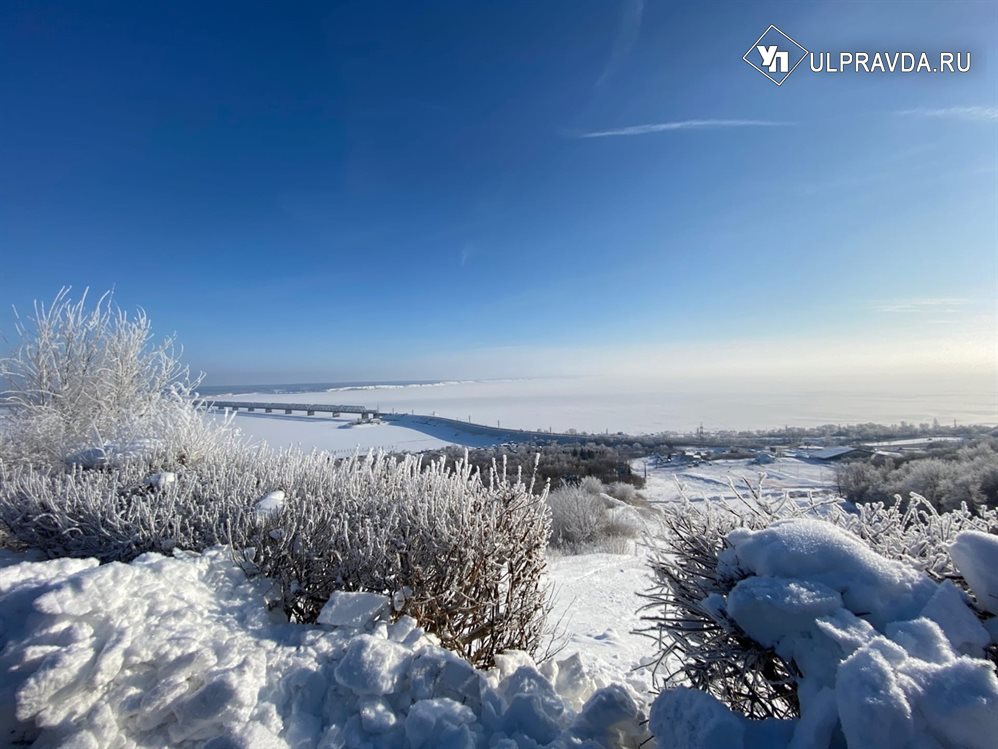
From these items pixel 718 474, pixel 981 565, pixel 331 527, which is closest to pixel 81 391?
pixel 331 527

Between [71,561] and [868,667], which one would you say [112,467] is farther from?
[868,667]

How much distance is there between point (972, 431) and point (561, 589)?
87.8ft

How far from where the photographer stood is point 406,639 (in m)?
2.40

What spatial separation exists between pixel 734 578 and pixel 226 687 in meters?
2.22

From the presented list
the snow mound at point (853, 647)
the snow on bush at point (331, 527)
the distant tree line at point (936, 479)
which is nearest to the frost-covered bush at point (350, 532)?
the snow on bush at point (331, 527)

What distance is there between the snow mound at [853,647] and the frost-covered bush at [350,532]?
143cm

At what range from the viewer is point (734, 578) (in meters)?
1.87

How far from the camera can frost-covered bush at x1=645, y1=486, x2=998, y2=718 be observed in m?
1.71

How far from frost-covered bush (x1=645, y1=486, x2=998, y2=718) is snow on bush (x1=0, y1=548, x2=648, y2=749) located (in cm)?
41

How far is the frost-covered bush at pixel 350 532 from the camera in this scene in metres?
2.79

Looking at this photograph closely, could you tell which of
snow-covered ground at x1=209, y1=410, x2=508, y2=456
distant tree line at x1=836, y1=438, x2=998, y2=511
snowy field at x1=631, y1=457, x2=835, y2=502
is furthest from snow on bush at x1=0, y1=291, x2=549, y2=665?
snow-covered ground at x1=209, y1=410, x2=508, y2=456

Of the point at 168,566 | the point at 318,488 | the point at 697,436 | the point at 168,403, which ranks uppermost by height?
the point at 168,403

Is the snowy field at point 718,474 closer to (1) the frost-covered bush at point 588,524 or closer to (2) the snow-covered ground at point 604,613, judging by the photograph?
(1) the frost-covered bush at point 588,524

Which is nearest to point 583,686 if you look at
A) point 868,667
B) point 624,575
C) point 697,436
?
point 868,667
